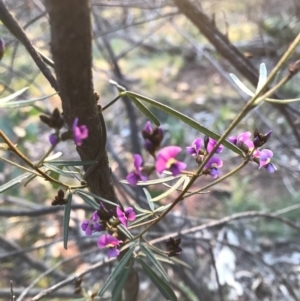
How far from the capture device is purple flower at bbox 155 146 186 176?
0.33 metres

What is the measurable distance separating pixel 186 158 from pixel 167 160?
5.27 ft

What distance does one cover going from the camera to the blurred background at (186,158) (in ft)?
3.21

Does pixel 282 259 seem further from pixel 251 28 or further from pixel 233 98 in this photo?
pixel 251 28

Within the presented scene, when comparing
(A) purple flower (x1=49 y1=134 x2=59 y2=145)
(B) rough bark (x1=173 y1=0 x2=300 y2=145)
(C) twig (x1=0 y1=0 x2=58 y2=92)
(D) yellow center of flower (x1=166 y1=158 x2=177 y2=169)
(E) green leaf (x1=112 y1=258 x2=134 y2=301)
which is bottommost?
(E) green leaf (x1=112 y1=258 x2=134 y2=301)

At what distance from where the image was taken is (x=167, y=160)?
1.08 ft

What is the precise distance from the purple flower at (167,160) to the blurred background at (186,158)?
0.29 metres

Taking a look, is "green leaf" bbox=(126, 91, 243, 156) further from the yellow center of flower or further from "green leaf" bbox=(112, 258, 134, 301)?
"green leaf" bbox=(112, 258, 134, 301)

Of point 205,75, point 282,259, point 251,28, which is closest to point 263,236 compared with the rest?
point 282,259

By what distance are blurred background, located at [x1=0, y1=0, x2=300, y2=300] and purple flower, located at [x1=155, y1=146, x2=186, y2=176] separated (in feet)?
0.94

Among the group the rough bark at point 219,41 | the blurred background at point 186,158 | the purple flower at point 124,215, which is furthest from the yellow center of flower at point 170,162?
the rough bark at point 219,41

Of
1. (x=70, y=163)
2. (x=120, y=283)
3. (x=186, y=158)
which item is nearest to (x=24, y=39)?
(x=70, y=163)

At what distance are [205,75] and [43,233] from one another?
184cm

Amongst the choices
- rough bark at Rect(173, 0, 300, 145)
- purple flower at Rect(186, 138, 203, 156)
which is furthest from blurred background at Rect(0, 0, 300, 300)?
purple flower at Rect(186, 138, 203, 156)

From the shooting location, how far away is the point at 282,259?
1.42 metres
